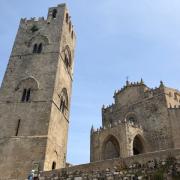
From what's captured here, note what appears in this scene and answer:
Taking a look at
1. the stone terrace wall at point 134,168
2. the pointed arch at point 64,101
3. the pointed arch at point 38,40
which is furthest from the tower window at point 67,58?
the stone terrace wall at point 134,168

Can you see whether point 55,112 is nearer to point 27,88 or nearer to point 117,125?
point 27,88

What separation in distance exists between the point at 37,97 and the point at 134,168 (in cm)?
1213

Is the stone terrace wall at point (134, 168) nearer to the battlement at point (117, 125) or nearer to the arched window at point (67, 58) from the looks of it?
the battlement at point (117, 125)

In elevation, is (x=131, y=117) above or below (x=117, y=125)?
above

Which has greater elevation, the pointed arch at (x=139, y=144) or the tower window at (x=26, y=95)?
the tower window at (x=26, y=95)

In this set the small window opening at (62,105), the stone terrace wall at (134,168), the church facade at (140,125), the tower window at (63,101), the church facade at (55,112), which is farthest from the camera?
the church facade at (140,125)

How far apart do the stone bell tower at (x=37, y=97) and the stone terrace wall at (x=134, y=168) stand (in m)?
6.38

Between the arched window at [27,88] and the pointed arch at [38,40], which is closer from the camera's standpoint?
the arched window at [27,88]

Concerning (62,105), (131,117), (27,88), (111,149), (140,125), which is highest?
(131,117)

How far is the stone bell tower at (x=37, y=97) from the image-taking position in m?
19.2

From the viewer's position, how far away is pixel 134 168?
11.5m

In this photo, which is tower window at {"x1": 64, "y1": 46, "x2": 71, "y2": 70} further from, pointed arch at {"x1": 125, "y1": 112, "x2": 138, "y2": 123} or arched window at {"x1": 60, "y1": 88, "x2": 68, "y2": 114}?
pointed arch at {"x1": 125, "y1": 112, "x2": 138, "y2": 123}

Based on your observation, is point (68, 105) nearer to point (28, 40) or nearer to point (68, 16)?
point (28, 40)

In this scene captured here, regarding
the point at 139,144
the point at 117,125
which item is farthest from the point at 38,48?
the point at 139,144
